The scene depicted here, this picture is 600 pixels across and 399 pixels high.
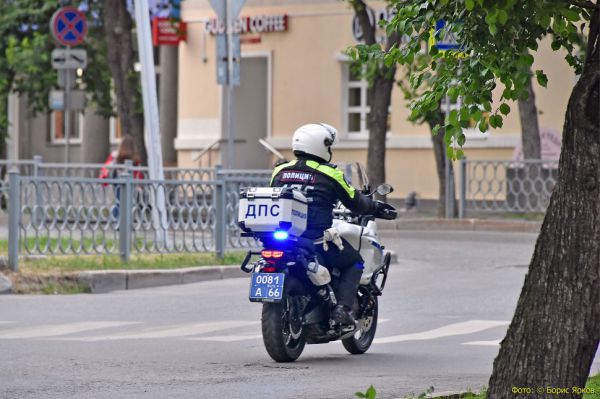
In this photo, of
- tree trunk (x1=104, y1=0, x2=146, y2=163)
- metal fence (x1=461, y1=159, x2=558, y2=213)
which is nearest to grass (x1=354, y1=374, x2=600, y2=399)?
metal fence (x1=461, y1=159, x2=558, y2=213)

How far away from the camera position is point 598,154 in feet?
22.7

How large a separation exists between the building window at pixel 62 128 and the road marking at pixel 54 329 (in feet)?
106

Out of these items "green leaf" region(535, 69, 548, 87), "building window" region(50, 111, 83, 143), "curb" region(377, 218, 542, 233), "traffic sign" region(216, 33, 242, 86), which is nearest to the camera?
"green leaf" region(535, 69, 548, 87)

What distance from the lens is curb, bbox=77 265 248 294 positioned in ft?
56.5

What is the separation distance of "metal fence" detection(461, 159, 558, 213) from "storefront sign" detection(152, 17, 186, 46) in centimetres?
1097

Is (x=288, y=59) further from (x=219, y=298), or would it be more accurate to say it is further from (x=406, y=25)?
(x=406, y=25)

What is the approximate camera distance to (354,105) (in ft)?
115

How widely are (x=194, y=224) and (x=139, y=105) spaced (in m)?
16.1

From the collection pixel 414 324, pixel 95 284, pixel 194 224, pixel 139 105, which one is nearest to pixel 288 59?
pixel 139 105

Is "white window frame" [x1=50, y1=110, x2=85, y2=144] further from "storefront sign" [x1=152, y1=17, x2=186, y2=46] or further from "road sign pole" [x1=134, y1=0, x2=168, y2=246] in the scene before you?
"road sign pole" [x1=134, y1=0, x2=168, y2=246]

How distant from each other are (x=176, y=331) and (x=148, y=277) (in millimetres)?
4917

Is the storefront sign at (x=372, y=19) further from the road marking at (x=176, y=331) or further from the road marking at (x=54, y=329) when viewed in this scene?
the road marking at (x=54, y=329)

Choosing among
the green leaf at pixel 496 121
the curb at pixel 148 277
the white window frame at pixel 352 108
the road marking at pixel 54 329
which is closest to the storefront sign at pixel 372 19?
the white window frame at pixel 352 108

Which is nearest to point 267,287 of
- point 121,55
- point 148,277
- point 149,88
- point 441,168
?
point 148,277
